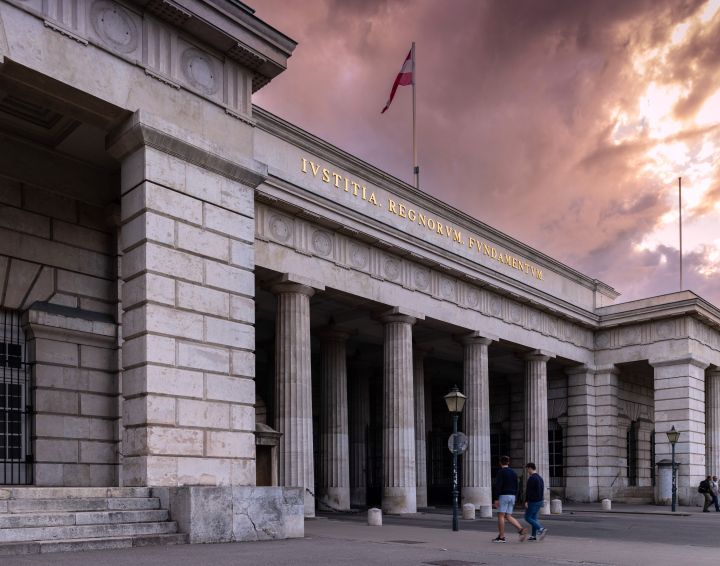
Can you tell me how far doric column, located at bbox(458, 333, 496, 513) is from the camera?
33.4 meters

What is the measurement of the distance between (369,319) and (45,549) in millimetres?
21869

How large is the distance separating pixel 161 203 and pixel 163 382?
12.4ft

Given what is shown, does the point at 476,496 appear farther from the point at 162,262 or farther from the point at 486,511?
the point at 162,262


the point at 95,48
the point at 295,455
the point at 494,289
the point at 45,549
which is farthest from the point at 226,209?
the point at 494,289

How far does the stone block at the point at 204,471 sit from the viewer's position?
595 inches

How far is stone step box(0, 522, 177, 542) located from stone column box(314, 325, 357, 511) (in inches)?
633

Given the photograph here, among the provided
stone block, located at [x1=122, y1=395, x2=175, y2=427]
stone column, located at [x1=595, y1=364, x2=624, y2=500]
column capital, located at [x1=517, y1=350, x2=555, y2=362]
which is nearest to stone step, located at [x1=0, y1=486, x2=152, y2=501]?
stone block, located at [x1=122, y1=395, x2=175, y2=427]

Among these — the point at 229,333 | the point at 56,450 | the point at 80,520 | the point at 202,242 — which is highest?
the point at 202,242

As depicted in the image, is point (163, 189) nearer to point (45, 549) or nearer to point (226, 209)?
point (226, 209)

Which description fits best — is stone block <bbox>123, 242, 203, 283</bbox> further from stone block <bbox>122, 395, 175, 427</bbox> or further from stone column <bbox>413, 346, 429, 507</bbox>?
stone column <bbox>413, 346, 429, 507</bbox>

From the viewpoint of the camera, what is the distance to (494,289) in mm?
34625

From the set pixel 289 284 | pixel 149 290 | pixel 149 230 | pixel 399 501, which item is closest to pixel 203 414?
pixel 149 290

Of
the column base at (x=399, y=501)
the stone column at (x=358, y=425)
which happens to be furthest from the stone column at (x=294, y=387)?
the stone column at (x=358, y=425)

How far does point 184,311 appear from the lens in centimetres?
1573
